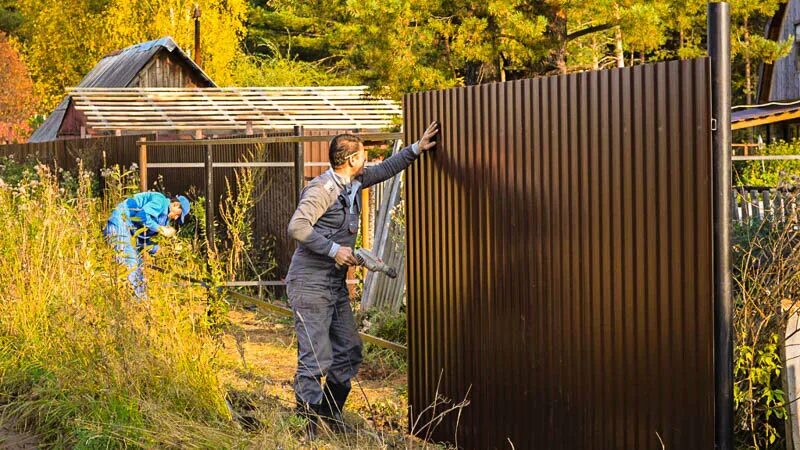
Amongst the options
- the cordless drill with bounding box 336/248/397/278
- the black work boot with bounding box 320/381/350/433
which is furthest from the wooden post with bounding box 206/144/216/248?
the cordless drill with bounding box 336/248/397/278

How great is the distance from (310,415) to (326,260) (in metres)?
0.83

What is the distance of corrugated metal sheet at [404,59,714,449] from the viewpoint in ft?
17.5

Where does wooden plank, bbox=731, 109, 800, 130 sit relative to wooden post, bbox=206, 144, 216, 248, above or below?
above

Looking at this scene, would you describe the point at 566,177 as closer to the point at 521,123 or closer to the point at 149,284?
the point at 521,123

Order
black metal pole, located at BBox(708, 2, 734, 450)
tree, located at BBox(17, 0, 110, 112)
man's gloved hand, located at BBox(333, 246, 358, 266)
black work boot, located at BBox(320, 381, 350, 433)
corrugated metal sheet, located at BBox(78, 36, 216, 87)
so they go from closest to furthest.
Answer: black metal pole, located at BBox(708, 2, 734, 450) < man's gloved hand, located at BBox(333, 246, 358, 266) < black work boot, located at BBox(320, 381, 350, 433) < corrugated metal sheet, located at BBox(78, 36, 216, 87) < tree, located at BBox(17, 0, 110, 112)

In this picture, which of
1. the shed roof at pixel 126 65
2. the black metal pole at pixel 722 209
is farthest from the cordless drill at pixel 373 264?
the shed roof at pixel 126 65

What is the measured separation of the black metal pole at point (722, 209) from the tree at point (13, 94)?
47.6m

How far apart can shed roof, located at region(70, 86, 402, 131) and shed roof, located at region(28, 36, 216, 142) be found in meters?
5.99

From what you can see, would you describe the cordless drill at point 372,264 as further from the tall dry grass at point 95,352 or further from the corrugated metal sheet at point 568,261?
the tall dry grass at point 95,352

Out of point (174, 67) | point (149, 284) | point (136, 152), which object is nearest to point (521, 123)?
point (149, 284)

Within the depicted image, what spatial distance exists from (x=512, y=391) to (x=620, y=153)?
4.77 ft

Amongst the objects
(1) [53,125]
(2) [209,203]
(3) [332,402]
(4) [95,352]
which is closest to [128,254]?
(4) [95,352]

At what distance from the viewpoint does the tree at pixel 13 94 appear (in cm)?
5231

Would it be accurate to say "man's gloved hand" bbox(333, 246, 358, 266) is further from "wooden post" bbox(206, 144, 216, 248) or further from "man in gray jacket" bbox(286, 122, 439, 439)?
"wooden post" bbox(206, 144, 216, 248)
